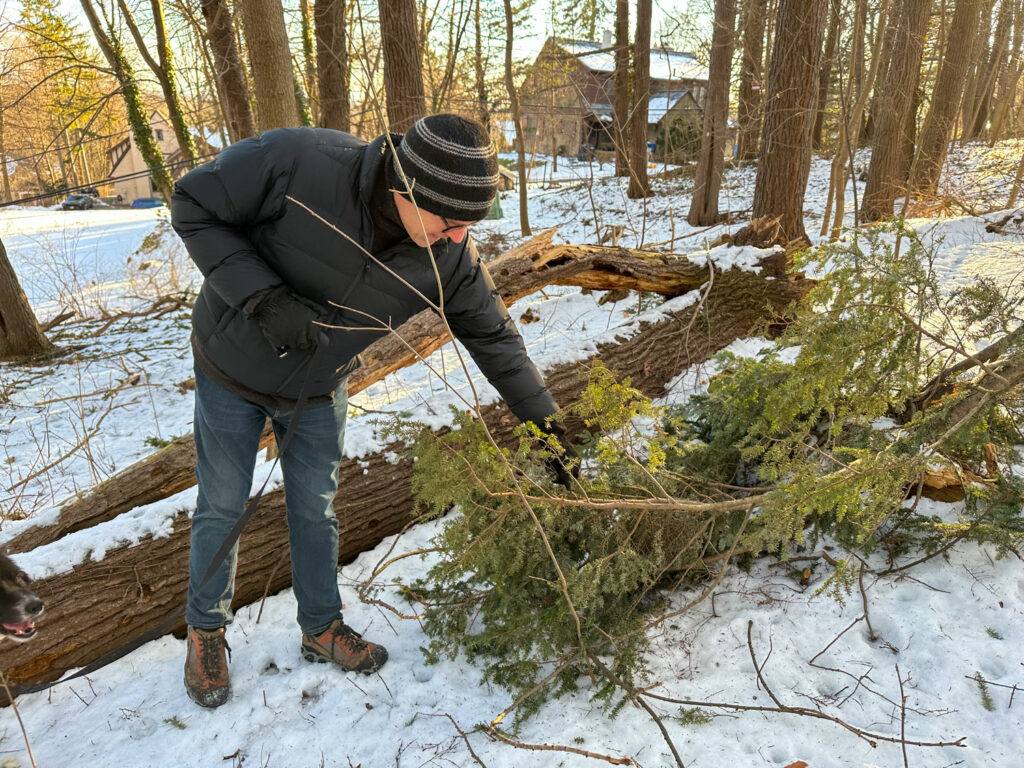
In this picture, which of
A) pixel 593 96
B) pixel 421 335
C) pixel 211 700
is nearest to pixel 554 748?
pixel 211 700

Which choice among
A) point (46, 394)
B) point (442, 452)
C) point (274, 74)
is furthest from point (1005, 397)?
point (46, 394)

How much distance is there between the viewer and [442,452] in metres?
2.05

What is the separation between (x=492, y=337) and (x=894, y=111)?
357 inches

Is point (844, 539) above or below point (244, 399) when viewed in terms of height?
below

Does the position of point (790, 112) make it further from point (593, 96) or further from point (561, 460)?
point (593, 96)

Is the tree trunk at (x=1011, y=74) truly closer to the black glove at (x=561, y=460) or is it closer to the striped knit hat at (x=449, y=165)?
the black glove at (x=561, y=460)

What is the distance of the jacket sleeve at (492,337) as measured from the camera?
6.72ft

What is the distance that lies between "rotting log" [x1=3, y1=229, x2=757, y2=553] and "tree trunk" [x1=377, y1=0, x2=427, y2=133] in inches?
→ 116

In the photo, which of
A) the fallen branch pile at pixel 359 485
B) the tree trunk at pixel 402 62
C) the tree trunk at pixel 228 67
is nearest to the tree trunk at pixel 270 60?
the tree trunk at pixel 402 62

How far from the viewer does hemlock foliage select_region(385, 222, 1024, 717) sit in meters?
1.94

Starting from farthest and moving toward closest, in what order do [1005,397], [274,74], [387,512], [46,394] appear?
[46,394]
[274,74]
[387,512]
[1005,397]

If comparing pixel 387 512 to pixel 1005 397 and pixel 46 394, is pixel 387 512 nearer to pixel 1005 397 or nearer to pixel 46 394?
pixel 1005 397

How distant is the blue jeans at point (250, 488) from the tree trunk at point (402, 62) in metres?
4.81

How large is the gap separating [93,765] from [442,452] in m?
1.48
